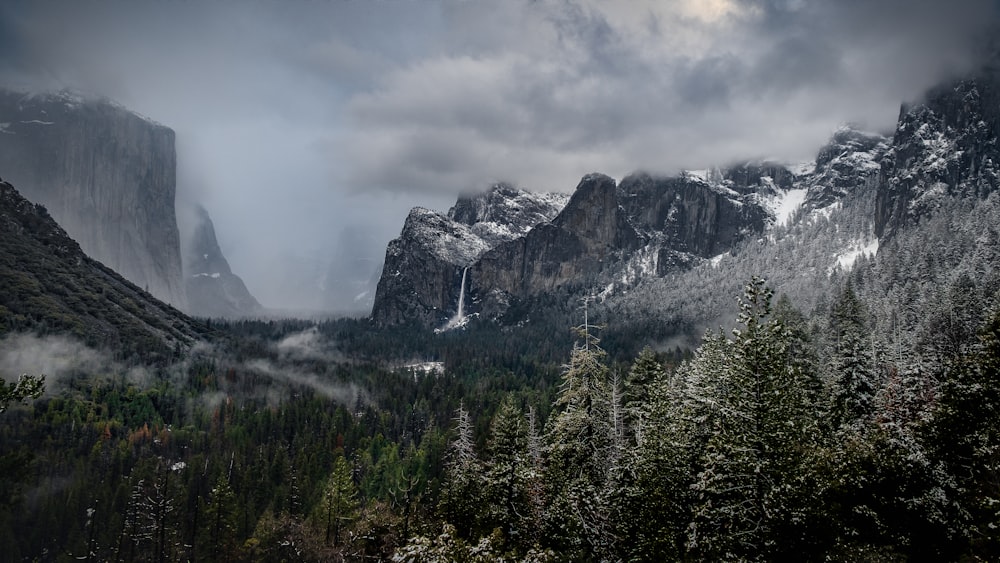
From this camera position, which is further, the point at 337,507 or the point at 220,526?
the point at 220,526

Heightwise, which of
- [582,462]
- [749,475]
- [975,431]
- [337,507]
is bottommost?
[337,507]

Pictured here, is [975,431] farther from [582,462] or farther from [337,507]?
[337,507]

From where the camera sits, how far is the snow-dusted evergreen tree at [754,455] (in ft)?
52.2

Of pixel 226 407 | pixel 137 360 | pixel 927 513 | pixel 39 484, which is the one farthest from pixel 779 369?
pixel 137 360

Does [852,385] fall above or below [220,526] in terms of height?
above

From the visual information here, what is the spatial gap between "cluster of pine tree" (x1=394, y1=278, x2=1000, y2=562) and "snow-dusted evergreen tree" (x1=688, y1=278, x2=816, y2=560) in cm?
4

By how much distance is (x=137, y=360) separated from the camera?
578ft

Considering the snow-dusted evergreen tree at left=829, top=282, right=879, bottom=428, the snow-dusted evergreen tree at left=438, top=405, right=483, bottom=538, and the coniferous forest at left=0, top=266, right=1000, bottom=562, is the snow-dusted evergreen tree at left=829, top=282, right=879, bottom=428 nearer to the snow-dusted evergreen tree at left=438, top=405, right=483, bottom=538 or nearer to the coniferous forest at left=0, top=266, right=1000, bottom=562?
the coniferous forest at left=0, top=266, right=1000, bottom=562

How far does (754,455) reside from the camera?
1619 centimetres

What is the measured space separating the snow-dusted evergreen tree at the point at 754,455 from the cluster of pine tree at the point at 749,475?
4 cm

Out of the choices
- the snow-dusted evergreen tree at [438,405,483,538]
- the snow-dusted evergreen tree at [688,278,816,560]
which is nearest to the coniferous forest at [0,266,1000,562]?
the snow-dusted evergreen tree at [688,278,816,560]

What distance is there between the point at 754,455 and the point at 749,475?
63 centimetres

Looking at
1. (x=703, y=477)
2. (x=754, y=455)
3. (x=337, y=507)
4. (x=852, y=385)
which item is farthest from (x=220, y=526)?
(x=754, y=455)

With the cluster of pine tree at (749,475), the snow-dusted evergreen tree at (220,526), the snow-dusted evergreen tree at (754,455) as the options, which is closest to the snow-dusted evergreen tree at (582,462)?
the cluster of pine tree at (749,475)
